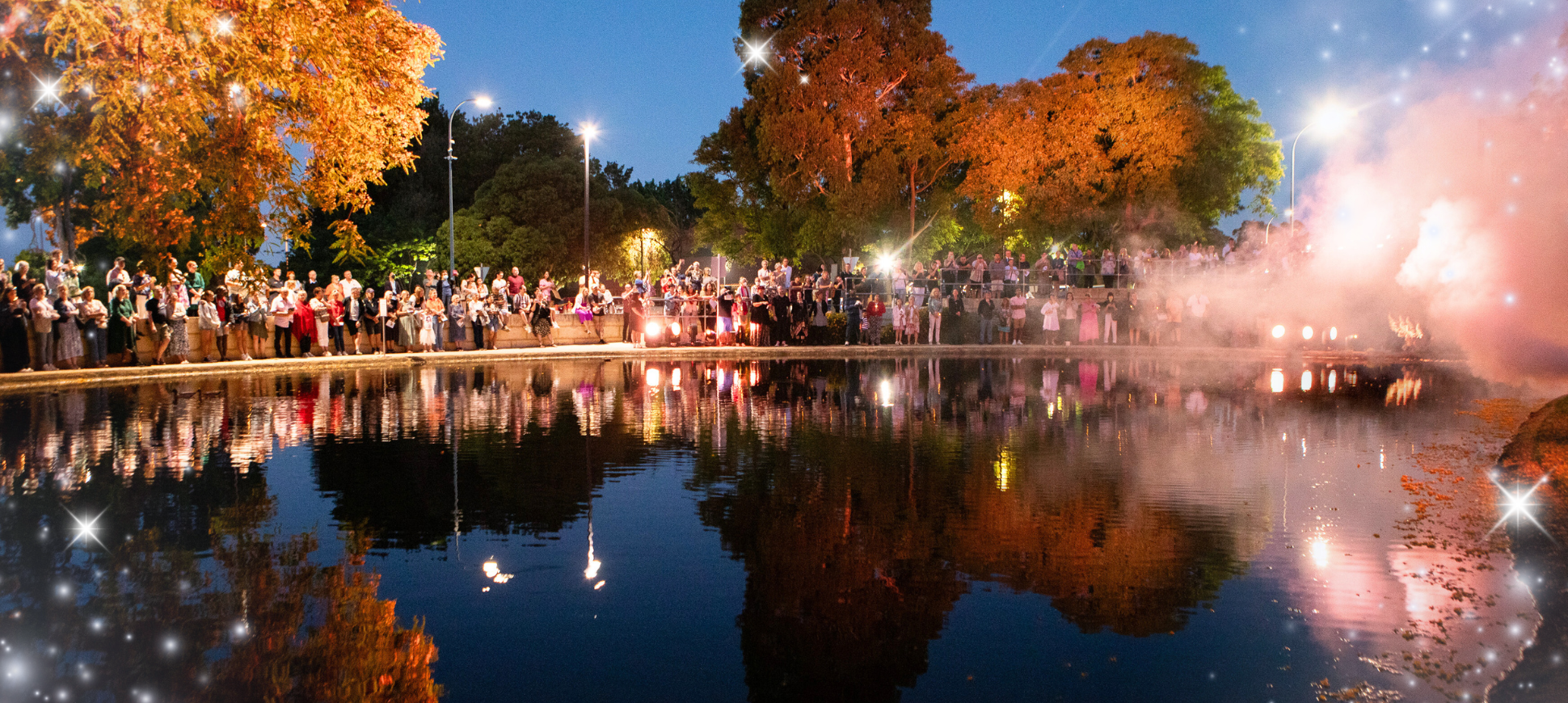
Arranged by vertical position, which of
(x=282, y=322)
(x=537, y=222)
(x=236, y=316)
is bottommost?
(x=282, y=322)

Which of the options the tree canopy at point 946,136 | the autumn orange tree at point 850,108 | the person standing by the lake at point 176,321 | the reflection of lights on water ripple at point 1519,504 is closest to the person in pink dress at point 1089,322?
the tree canopy at point 946,136

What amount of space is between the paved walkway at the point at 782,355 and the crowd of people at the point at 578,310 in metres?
1.17

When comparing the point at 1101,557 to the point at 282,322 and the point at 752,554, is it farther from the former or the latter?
the point at 282,322

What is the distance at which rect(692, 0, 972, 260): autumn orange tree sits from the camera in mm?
41906

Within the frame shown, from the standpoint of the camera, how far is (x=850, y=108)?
137 feet

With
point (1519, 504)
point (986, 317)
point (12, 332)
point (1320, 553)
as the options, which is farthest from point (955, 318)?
point (1320, 553)

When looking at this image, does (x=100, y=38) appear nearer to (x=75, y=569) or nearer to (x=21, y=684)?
(x=75, y=569)

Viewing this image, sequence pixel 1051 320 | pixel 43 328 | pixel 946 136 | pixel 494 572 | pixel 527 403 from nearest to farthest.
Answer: pixel 494 572
pixel 527 403
pixel 43 328
pixel 1051 320
pixel 946 136

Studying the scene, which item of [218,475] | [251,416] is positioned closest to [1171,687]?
[218,475]

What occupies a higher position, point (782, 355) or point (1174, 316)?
point (1174, 316)

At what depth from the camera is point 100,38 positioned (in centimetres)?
1504

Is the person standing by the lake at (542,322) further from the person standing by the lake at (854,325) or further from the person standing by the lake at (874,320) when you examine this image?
the person standing by the lake at (874,320)

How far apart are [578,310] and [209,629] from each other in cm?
2611

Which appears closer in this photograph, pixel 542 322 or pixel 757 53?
pixel 542 322
